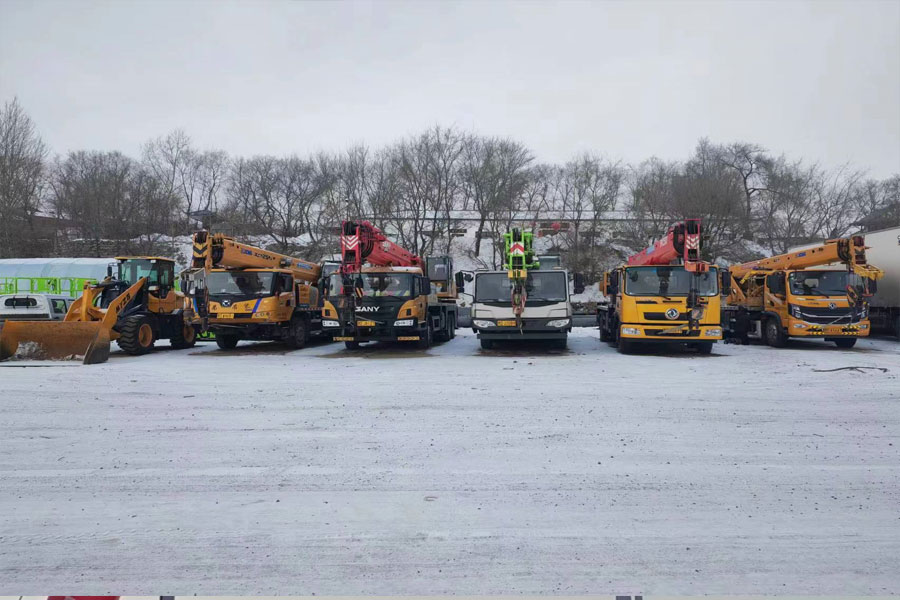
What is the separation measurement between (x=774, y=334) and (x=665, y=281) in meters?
4.78

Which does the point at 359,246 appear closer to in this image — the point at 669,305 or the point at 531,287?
the point at 531,287

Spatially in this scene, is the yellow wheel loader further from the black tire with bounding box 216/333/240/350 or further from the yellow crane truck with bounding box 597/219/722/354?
the yellow crane truck with bounding box 597/219/722/354

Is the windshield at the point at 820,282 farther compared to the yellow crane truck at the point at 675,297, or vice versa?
the windshield at the point at 820,282

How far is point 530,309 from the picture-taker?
50.1ft

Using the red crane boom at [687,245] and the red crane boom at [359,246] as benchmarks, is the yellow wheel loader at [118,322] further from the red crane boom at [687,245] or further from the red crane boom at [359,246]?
the red crane boom at [687,245]

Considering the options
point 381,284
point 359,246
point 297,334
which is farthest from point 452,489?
point 297,334

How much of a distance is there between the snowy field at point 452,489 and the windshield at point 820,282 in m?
7.43

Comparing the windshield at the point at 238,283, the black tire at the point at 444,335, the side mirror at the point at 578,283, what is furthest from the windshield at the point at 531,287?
the windshield at the point at 238,283

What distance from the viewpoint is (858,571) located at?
3463 mm

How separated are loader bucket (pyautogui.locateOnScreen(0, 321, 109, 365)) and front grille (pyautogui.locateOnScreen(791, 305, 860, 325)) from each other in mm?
18462

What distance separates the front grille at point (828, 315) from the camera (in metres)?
16.2

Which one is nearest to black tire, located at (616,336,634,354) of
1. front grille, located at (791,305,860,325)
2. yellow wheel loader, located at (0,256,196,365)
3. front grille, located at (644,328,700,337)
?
front grille, located at (644,328,700,337)

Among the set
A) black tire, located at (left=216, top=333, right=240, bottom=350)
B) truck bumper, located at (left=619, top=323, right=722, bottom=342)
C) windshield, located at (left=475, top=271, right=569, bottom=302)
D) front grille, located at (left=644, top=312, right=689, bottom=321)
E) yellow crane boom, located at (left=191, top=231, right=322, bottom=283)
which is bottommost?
black tire, located at (left=216, top=333, right=240, bottom=350)

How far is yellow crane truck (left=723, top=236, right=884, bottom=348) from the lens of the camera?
1608 centimetres
